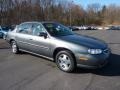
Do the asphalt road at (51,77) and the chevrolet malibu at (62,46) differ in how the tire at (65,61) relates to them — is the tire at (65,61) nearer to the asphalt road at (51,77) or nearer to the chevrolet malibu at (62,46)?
the chevrolet malibu at (62,46)

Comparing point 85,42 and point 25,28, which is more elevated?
point 25,28

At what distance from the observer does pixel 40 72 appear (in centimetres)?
703

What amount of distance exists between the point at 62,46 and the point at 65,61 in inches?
18.3

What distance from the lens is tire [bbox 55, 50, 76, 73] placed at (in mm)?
6829

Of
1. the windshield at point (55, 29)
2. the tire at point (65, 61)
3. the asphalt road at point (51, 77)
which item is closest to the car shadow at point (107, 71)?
the asphalt road at point (51, 77)

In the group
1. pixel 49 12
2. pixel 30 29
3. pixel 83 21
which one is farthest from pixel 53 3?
pixel 30 29

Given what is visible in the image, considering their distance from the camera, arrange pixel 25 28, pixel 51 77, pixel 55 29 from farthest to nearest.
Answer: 1. pixel 25 28
2. pixel 55 29
3. pixel 51 77

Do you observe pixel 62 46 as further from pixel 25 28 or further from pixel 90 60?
pixel 25 28

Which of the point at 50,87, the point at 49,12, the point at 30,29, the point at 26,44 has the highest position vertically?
the point at 49,12

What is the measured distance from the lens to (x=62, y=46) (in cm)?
705

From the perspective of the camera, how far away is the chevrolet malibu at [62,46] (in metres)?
6.61

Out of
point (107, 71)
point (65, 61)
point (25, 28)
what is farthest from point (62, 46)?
point (25, 28)

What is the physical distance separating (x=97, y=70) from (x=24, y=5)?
55.2 meters

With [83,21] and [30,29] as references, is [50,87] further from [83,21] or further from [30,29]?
[83,21]
